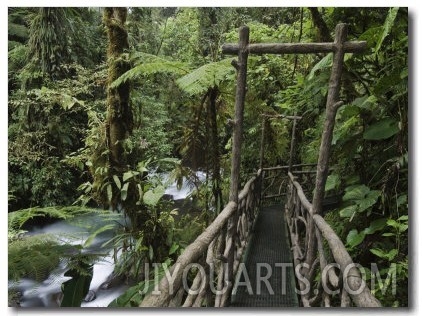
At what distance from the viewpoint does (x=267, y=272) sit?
3484 millimetres

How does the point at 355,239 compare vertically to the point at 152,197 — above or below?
below

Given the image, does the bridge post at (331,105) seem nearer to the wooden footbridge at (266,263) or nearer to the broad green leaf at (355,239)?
the wooden footbridge at (266,263)

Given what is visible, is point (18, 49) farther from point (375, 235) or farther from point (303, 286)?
point (375, 235)

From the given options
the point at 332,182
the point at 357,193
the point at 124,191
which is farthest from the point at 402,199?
the point at 124,191

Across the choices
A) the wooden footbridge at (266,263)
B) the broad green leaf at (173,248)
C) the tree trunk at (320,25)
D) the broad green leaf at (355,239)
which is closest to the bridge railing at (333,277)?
the wooden footbridge at (266,263)

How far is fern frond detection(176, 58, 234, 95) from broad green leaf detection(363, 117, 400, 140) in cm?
129

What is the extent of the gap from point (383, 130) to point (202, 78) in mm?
1483

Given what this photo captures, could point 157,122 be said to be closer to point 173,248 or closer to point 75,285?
point 173,248

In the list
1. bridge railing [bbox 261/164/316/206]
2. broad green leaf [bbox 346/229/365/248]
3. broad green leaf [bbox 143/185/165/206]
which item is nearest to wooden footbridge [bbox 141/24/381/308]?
broad green leaf [bbox 346/229/365/248]

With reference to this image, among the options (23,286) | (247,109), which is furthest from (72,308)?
(247,109)

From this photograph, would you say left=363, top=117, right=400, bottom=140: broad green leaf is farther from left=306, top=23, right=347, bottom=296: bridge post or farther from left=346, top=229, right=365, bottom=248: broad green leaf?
left=346, top=229, right=365, bottom=248: broad green leaf

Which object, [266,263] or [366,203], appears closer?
[366,203]

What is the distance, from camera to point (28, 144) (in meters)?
2.81

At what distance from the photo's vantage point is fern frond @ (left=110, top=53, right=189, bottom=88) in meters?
3.00
